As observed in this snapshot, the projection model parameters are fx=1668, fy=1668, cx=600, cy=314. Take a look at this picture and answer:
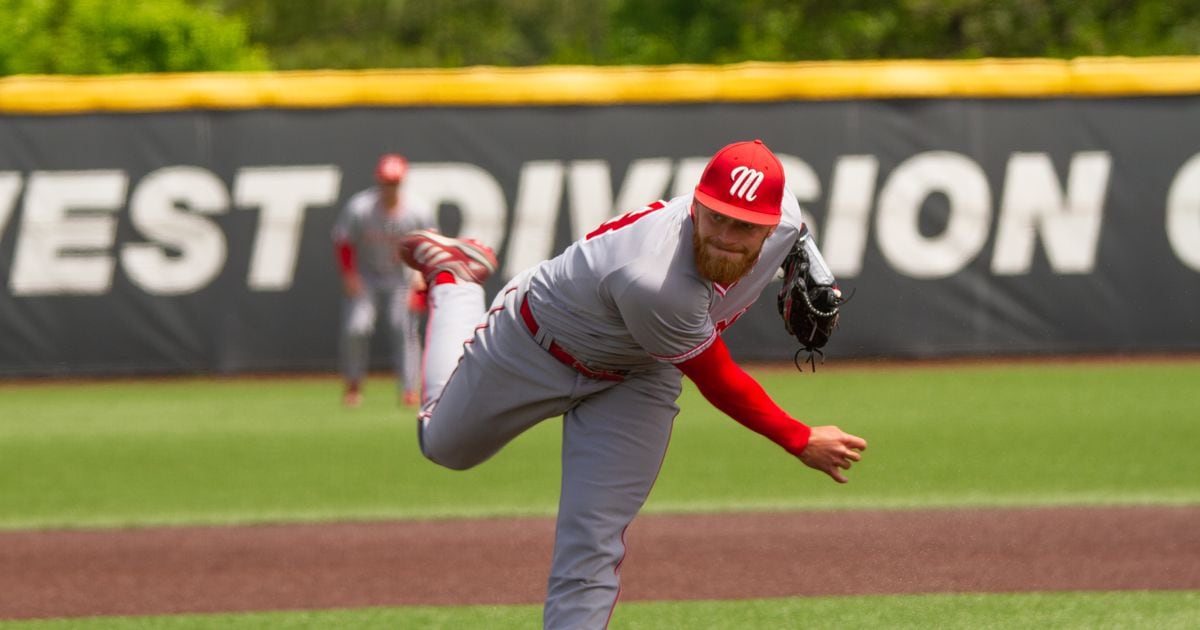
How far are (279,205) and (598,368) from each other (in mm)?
10895

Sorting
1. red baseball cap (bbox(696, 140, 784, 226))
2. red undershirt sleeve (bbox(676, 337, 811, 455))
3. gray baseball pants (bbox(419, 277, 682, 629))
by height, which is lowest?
gray baseball pants (bbox(419, 277, 682, 629))

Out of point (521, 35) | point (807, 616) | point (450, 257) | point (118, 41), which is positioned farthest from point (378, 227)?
point (521, 35)

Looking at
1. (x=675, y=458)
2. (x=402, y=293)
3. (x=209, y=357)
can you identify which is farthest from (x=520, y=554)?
(x=209, y=357)

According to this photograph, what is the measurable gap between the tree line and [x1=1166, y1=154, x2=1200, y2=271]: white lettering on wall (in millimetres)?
8585

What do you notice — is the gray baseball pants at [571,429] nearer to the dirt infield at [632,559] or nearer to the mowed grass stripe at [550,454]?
the dirt infield at [632,559]

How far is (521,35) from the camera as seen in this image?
171ft

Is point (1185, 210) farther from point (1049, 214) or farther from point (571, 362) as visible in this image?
point (571, 362)

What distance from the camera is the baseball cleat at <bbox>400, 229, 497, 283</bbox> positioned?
20.4ft

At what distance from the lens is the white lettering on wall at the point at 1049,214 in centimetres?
1551

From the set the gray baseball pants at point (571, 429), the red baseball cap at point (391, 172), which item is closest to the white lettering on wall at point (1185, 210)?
the red baseball cap at point (391, 172)

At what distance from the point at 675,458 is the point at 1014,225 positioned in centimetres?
619

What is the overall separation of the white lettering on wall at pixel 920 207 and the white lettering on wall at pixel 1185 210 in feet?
5.57

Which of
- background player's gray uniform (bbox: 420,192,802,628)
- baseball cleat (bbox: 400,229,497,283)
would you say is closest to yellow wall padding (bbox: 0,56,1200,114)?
baseball cleat (bbox: 400,229,497,283)

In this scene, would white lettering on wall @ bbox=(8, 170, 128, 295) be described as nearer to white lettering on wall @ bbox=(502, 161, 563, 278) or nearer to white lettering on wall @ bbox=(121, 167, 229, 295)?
white lettering on wall @ bbox=(121, 167, 229, 295)
